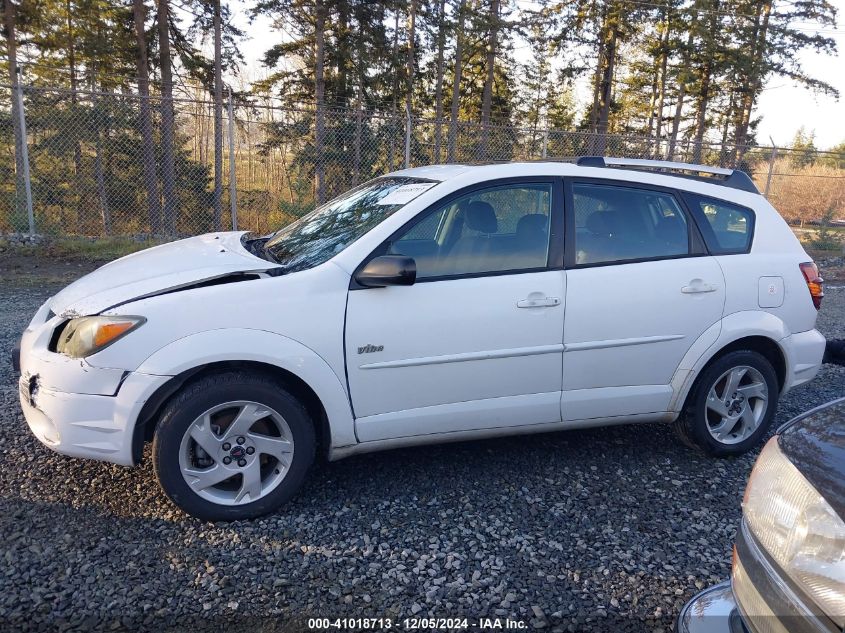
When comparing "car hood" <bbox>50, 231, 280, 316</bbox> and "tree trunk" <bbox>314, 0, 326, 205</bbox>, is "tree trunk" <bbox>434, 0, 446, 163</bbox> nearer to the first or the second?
"tree trunk" <bbox>314, 0, 326, 205</bbox>

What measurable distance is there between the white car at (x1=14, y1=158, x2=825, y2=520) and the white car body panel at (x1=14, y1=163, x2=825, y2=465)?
0.01 meters

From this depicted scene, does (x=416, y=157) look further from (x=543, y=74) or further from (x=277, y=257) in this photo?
(x=543, y=74)

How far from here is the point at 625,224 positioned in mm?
3840

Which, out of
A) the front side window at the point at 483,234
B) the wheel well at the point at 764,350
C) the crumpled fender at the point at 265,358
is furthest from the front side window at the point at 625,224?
the crumpled fender at the point at 265,358

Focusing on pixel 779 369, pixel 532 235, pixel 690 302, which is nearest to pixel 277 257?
pixel 532 235

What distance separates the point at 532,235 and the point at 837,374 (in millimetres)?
4057

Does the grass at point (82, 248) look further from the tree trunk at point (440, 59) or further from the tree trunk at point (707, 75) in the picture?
the tree trunk at point (707, 75)

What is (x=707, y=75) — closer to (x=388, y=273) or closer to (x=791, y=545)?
(x=388, y=273)

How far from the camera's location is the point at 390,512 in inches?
129

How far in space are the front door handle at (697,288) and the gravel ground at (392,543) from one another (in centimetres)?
108

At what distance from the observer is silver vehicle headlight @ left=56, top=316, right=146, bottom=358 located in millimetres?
2945

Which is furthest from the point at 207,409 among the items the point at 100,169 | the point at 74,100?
the point at 100,169

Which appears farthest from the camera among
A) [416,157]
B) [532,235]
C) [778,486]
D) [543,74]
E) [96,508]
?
[543,74]

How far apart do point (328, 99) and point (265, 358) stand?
768 inches
